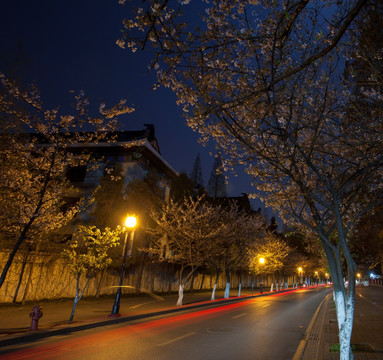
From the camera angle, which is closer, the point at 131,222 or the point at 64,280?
the point at 131,222

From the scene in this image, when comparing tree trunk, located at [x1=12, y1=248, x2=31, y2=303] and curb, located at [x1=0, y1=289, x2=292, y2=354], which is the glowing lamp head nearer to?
curb, located at [x1=0, y1=289, x2=292, y2=354]

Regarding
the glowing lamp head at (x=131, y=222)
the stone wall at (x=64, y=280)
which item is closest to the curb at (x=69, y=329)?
the glowing lamp head at (x=131, y=222)

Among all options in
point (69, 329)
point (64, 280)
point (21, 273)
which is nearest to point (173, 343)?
point (69, 329)

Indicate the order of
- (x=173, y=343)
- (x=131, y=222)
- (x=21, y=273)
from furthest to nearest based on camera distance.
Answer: (x=21, y=273) < (x=131, y=222) < (x=173, y=343)

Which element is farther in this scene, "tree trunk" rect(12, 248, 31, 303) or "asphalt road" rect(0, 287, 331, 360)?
"tree trunk" rect(12, 248, 31, 303)

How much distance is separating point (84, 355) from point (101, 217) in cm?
1786

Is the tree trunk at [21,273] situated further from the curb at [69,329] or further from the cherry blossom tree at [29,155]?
the curb at [69,329]

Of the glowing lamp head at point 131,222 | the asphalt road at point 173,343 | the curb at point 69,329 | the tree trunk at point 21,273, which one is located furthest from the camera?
the tree trunk at point 21,273

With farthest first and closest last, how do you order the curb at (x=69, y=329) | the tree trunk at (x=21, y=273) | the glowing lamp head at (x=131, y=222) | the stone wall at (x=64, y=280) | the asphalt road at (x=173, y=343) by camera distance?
the stone wall at (x=64, y=280) < the tree trunk at (x=21, y=273) < the glowing lamp head at (x=131, y=222) < the curb at (x=69, y=329) < the asphalt road at (x=173, y=343)

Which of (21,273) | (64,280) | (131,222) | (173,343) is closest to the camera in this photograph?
(173,343)

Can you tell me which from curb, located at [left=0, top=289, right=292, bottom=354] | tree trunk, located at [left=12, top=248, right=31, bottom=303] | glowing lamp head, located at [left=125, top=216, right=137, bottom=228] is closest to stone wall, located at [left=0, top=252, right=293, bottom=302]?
tree trunk, located at [left=12, top=248, right=31, bottom=303]

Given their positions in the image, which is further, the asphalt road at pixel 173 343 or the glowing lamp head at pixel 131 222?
the glowing lamp head at pixel 131 222

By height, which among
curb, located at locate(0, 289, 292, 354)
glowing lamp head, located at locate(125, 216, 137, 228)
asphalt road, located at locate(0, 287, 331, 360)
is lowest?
curb, located at locate(0, 289, 292, 354)

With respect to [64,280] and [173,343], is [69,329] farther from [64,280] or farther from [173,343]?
[64,280]
